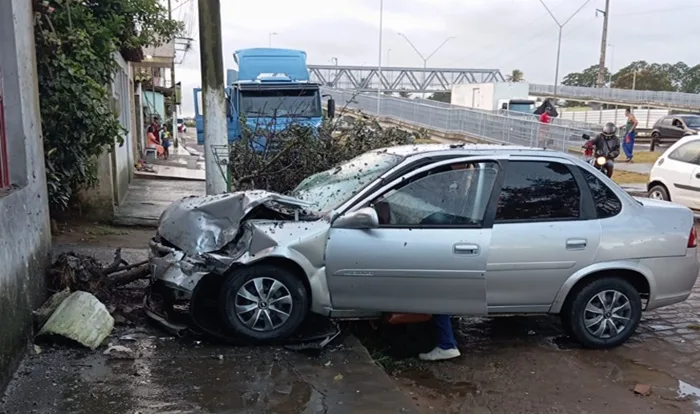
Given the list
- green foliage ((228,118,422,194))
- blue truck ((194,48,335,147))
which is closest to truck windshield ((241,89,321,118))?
blue truck ((194,48,335,147))

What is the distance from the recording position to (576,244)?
5059 mm

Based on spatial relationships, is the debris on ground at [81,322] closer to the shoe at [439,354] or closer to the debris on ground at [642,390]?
the shoe at [439,354]

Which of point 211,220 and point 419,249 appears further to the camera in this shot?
point 211,220

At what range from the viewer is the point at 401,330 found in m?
5.81

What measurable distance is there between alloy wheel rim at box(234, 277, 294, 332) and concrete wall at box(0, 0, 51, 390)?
4.99 feet

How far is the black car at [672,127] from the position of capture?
29.4 metres

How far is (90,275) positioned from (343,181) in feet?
7.93

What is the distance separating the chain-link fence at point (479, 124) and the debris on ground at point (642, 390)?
17661 millimetres

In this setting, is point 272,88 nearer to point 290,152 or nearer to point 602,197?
point 290,152

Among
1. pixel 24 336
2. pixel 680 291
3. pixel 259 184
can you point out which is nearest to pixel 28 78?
pixel 24 336

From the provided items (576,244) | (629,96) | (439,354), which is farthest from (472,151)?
(629,96)

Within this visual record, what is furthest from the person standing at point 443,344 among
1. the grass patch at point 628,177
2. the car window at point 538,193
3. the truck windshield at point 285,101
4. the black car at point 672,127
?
the black car at point 672,127

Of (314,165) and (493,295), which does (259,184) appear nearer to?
(314,165)

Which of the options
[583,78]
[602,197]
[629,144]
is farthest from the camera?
[583,78]
